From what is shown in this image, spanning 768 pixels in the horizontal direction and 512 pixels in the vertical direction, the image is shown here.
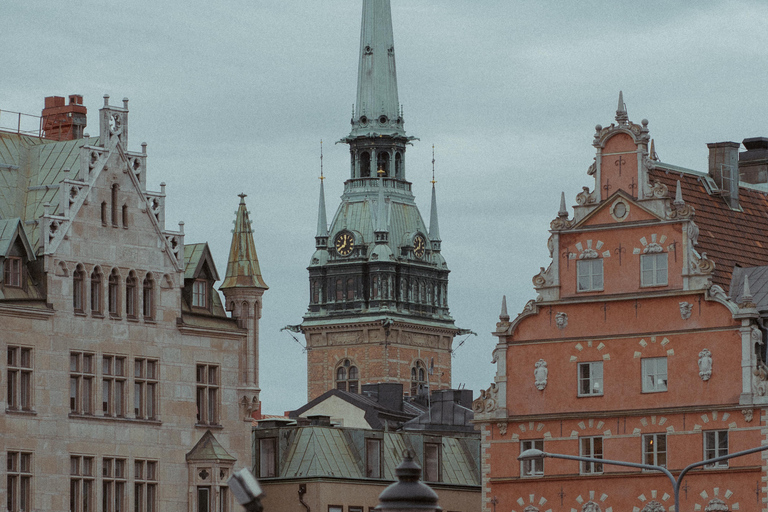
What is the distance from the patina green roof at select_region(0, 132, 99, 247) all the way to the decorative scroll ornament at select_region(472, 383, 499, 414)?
18.5 meters

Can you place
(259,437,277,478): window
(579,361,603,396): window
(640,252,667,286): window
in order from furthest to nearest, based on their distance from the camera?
(259,437,277,478): window < (579,361,603,396): window < (640,252,667,286): window

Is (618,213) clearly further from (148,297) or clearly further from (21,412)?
(21,412)

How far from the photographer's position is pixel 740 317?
76062mm

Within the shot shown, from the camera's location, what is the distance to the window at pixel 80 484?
7719cm

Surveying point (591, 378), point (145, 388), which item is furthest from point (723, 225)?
point (145, 388)

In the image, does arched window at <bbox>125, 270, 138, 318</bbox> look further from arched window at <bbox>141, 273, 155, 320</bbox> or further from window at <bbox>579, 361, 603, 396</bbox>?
window at <bbox>579, 361, 603, 396</bbox>

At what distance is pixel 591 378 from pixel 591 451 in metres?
2.83

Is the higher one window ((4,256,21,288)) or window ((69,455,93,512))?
window ((4,256,21,288))

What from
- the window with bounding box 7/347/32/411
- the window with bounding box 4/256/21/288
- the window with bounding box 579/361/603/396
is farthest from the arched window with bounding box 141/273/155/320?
the window with bounding box 579/361/603/396

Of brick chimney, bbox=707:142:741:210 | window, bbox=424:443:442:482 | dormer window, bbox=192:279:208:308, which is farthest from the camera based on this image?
window, bbox=424:443:442:482

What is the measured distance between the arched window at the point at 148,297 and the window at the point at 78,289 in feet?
10.7

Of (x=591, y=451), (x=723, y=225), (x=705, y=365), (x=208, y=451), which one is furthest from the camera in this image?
(x=723, y=225)

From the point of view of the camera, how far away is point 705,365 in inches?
3024

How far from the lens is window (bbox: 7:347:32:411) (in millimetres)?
75688
